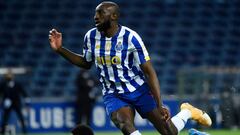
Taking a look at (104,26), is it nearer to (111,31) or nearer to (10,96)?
(111,31)

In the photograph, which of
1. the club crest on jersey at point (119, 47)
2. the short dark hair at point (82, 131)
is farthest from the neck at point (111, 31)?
the short dark hair at point (82, 131)

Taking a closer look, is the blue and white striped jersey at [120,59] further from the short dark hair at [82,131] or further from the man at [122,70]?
the short dark hair at [82,131]

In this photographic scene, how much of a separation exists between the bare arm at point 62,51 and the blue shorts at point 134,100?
0.52m

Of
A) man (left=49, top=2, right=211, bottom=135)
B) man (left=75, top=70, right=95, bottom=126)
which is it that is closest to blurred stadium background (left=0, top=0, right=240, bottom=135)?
man (left=75, top=70, right=95, bottom=126)

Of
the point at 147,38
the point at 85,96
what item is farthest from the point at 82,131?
the point at 147,38

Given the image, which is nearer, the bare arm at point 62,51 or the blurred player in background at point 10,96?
the bare arm at point 62,51

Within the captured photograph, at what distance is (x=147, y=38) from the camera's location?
2642cm

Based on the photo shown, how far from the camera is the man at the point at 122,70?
886 centimetres

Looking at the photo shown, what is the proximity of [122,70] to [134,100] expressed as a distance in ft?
1.27

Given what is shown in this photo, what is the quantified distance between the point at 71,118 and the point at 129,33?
41.8ft

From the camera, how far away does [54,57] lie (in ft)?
83.6

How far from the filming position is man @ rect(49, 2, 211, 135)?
8.86 meters

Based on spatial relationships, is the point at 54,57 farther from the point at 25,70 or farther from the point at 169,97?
the point at 169,97

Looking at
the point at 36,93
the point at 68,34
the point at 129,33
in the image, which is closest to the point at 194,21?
the point at 68,34
